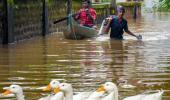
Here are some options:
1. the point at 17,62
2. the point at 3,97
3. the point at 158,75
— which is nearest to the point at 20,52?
the point at 17,62

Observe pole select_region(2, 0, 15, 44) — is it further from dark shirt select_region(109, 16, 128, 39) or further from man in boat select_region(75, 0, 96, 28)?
dark shirt select_region(109, 16, 128, 39)

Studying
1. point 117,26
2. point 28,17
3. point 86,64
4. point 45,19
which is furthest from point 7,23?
point 86,64

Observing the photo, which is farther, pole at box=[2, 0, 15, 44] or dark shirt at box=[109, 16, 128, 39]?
pole at box=[2, 0, 15, 44]

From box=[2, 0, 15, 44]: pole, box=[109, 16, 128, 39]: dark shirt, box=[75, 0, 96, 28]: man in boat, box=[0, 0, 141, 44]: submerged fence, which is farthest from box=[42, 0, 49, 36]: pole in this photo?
box=[109, 16, 128, 39]: dark shirt

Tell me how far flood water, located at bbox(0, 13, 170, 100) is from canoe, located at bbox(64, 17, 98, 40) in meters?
2.14

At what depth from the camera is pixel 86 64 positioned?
634 inches

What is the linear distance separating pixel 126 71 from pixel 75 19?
39.1ft

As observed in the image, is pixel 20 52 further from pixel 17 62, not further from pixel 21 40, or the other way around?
pixel 21 40

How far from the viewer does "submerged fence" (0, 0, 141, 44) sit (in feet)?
76.5

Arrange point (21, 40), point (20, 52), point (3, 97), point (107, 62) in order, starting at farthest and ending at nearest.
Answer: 1. point (21, 40)
2. point (20, 52)
3. point (107, 62)
4. point (3, 97)

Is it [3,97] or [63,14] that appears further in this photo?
[63,14]

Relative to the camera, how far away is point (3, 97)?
1125 centimetres

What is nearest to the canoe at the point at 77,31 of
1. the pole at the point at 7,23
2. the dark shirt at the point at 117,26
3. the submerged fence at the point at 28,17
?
the submerged fence at the point at 28,17

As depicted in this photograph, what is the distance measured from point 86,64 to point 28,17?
10.9 metres
